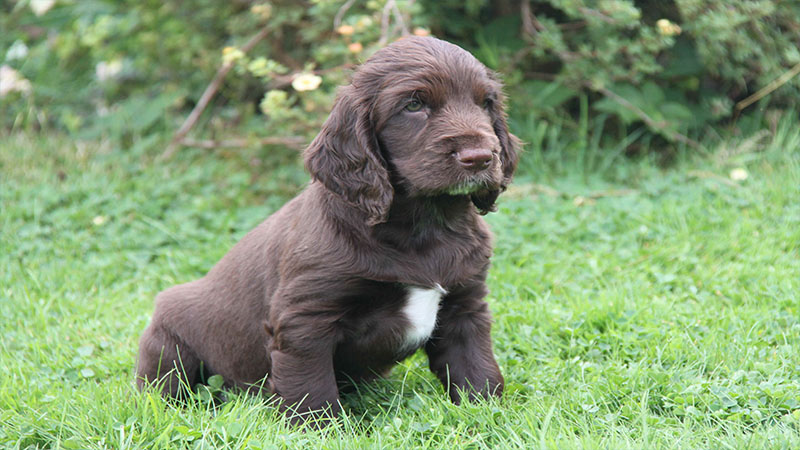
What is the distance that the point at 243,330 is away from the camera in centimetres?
309

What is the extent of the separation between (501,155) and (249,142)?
2828 mm

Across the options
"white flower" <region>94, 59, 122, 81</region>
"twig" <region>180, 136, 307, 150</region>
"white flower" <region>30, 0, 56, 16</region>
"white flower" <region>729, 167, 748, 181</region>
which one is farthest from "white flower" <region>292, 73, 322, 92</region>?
"white flower" <region>94, 59, 122, 81</region>

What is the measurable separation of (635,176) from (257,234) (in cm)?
310

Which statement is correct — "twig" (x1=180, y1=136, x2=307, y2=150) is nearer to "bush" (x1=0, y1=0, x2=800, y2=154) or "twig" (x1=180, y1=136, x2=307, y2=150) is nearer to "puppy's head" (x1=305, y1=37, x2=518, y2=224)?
"bush" (x1=0, y1=0, x2=800, y2=154)

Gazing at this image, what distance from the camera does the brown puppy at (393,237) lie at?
106 inches

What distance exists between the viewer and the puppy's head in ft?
8.61

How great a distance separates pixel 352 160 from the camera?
9.02 ft

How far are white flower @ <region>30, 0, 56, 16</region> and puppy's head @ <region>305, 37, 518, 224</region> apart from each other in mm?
4371

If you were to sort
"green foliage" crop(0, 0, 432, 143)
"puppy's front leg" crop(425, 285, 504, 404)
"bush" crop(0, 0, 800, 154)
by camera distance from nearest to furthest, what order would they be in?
"puppy's front leg" crop(425, 285, 504, 404)
"bush" crop(0, 0, 800, 154)
"green foliage" crop(0, 0, 432, 143)

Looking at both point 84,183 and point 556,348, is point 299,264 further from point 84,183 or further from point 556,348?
point 84,183

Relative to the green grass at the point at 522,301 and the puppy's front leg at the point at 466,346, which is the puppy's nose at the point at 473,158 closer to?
the puppy's front leg at the point at 466,346

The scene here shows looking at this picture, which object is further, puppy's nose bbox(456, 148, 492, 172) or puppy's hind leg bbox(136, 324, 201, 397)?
puppy's hind leg bbox(136, 324, 201, 397)

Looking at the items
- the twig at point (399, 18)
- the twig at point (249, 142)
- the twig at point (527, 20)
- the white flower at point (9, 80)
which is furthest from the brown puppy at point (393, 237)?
the white flower at point (9, 80)

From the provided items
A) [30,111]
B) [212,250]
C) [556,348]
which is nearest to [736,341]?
[556,348]
